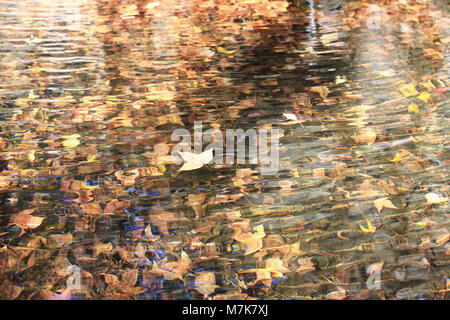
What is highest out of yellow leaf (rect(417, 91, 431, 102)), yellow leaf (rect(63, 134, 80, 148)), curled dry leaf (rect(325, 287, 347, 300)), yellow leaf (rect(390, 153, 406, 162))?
yellow leaf (rect(63, 134, 80, 148))

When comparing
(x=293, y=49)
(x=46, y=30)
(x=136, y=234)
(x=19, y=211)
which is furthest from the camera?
(x=46, y=30)

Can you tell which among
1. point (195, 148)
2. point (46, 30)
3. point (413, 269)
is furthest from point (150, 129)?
point (46, 30)

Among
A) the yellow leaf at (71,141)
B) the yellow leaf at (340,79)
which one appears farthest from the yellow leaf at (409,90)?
the yellow leaf at (71,141)

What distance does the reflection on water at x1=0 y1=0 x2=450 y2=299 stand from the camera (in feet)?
6.12

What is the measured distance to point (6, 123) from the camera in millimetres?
3248

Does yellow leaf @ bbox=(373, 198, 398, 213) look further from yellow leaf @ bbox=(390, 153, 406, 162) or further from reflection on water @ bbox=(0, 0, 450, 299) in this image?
yellow leaf @ bbox=(390, 153, 406, 162)

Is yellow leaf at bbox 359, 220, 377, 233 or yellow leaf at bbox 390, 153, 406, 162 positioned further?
yellow leaf at bbox 390, 153, 406, 162

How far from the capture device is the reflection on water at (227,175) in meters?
1.87

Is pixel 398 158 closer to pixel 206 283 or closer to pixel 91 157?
pixel 206 283

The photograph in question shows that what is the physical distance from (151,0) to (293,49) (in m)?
4.24

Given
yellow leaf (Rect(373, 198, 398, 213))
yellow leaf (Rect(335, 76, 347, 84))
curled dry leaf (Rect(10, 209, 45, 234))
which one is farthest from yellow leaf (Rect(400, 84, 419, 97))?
curled dry leaf (Rect(10, 209, 45, 234))

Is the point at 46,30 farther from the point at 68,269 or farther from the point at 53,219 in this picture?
the point at 68,269

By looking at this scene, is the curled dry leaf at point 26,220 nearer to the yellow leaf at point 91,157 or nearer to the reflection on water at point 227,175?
the reflection on water at point 227,175

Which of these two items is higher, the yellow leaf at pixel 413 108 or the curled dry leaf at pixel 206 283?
the yellow leaf at pixel 413 108
